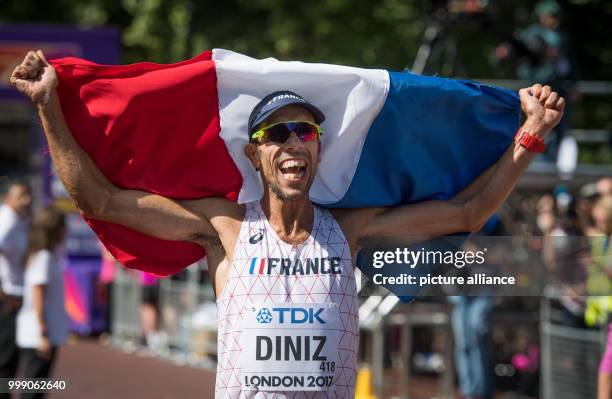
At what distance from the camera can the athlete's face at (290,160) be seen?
5.14m

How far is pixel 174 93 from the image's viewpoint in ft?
18.1

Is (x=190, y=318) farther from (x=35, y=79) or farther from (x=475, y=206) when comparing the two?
(x=35, y=79)

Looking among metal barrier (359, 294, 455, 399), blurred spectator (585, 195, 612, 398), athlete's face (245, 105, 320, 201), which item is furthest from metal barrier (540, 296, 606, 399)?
athlete's face (245, 105, 320, 201)

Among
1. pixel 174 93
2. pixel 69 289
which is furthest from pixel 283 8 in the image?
pixel 174 93

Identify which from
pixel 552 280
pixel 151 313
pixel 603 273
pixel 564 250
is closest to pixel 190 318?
pixel 151 313

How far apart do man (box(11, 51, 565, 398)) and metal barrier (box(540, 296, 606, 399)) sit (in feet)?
15.2

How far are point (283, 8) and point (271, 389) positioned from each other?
1603 centimetres

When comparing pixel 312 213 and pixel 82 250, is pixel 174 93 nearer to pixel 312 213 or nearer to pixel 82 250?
pixel 312 213

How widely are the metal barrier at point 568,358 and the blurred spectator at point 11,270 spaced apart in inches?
173

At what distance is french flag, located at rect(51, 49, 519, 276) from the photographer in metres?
5.47

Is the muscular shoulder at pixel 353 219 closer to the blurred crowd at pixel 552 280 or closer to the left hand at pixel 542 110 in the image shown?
the left hand at pixel 542 110

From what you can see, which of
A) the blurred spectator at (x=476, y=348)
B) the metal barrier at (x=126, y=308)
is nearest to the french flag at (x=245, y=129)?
the blurred spectator at (x=476, y=348)

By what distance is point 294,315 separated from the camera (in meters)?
5.14

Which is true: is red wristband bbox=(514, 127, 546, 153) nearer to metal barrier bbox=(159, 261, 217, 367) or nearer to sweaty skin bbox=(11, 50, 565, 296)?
sweaty skin bbox=(11, 50, 565, 296)
